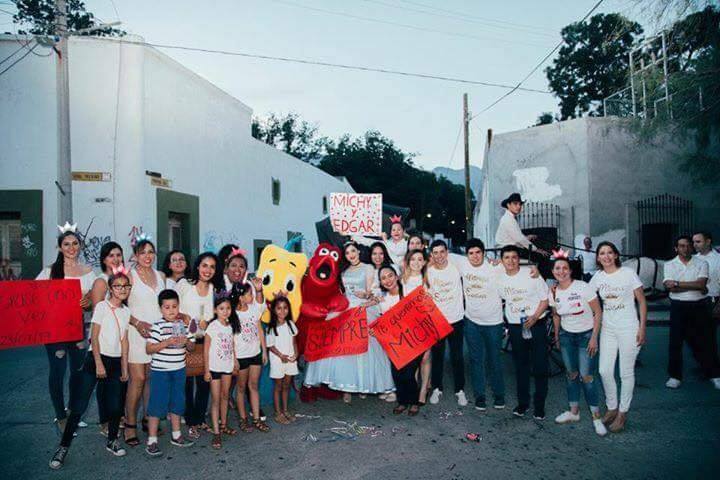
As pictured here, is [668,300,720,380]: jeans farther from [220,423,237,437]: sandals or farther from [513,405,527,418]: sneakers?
[220,423,237,437]: sandals

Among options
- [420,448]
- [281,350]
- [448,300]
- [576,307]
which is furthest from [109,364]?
[576,307]

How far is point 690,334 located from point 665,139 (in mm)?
11681

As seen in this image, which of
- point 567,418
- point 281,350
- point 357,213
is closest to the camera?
point 567,418

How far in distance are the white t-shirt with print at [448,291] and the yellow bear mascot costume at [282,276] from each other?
4.84ft

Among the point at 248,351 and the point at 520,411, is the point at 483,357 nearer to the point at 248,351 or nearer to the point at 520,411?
the point at 520,411

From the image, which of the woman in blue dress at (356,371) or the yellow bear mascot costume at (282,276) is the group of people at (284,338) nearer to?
the woman in blue dress at (356,371)

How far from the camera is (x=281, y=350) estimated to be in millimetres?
5250

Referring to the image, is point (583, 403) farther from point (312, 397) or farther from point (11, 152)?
point (11, 152)

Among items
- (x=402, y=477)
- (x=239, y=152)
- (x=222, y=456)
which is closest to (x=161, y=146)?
(x=239, y=152)

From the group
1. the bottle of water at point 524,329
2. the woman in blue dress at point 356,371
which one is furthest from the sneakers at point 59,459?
the bottle of water at point 524,329

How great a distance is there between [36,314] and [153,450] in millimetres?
1603

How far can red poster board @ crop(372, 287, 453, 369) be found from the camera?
5398mm

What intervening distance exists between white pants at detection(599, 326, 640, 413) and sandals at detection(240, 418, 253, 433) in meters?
Result: 3.39

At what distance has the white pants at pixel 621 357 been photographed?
4619mm
